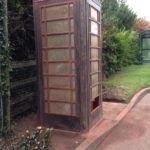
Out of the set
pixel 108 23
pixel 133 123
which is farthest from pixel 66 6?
pixel 108 23

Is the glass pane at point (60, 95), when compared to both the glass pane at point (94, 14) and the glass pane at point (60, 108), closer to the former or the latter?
the glass pane at point (60, 108)

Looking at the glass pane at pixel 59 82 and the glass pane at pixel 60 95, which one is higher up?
the glass pane at pixel 59 82

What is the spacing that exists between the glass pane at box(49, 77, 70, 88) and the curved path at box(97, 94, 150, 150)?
1.21 metres

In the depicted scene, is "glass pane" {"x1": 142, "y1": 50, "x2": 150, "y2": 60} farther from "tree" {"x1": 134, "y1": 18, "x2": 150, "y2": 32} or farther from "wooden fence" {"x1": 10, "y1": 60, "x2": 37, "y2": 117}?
"wooden fence" {"x1": 10, "y1": 60, "x2": 37, "y2": 117}

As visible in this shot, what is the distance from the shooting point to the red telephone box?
15.6ft

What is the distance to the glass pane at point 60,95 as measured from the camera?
16.3ft

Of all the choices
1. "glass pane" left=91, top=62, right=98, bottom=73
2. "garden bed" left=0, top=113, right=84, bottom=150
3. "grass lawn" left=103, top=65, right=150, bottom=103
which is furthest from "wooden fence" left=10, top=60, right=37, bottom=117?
"grass lawn" left=103, top=65, right=150, bottom=103

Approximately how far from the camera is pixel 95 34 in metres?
5.29

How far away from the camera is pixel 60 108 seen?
200 inches

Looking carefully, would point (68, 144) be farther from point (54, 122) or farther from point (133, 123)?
point (133, 123)

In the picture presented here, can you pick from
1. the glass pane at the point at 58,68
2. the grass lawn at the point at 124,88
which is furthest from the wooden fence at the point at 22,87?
the grass lawn at the point at 124,88

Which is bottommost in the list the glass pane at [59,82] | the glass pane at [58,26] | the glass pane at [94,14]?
the glass pane at [59,82]

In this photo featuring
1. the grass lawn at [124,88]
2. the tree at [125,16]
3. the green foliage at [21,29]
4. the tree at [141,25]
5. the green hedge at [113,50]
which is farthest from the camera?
the tree at [141,25]

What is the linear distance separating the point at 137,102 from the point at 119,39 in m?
4.33
